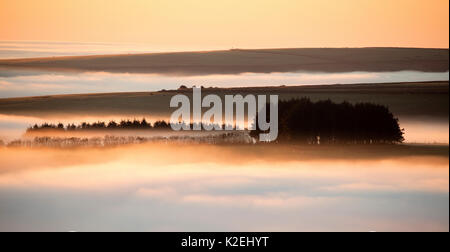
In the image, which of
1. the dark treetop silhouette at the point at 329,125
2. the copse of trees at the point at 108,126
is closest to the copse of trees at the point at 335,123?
the dark treetop silhouette at the point at 329,125

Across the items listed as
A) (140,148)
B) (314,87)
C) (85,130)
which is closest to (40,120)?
(85,130)

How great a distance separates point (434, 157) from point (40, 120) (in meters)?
Answer: 6.06

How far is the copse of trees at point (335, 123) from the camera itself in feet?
36.3

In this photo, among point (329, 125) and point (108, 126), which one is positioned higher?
point (108, 126)

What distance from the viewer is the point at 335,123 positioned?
11.3 meters

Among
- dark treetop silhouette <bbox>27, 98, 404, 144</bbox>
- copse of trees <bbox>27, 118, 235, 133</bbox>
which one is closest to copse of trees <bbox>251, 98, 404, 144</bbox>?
dark treetop silhouette <bbox>27, 98, 404, 144</bbox>

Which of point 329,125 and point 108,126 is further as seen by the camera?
point 108,126

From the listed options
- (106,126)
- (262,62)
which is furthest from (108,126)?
(262,62)

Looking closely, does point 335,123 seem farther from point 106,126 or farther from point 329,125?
point 106,126

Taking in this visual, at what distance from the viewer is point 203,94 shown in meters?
11.6

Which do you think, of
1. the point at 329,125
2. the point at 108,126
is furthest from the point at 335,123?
the point at 108,126

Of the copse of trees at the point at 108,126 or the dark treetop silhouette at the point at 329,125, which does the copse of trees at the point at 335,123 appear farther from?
the copse of trees at the point at 108,126

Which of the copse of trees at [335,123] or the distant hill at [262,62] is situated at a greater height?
the distant hill at [262,62]

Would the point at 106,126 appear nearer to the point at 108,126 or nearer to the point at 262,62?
the point at 108,126
